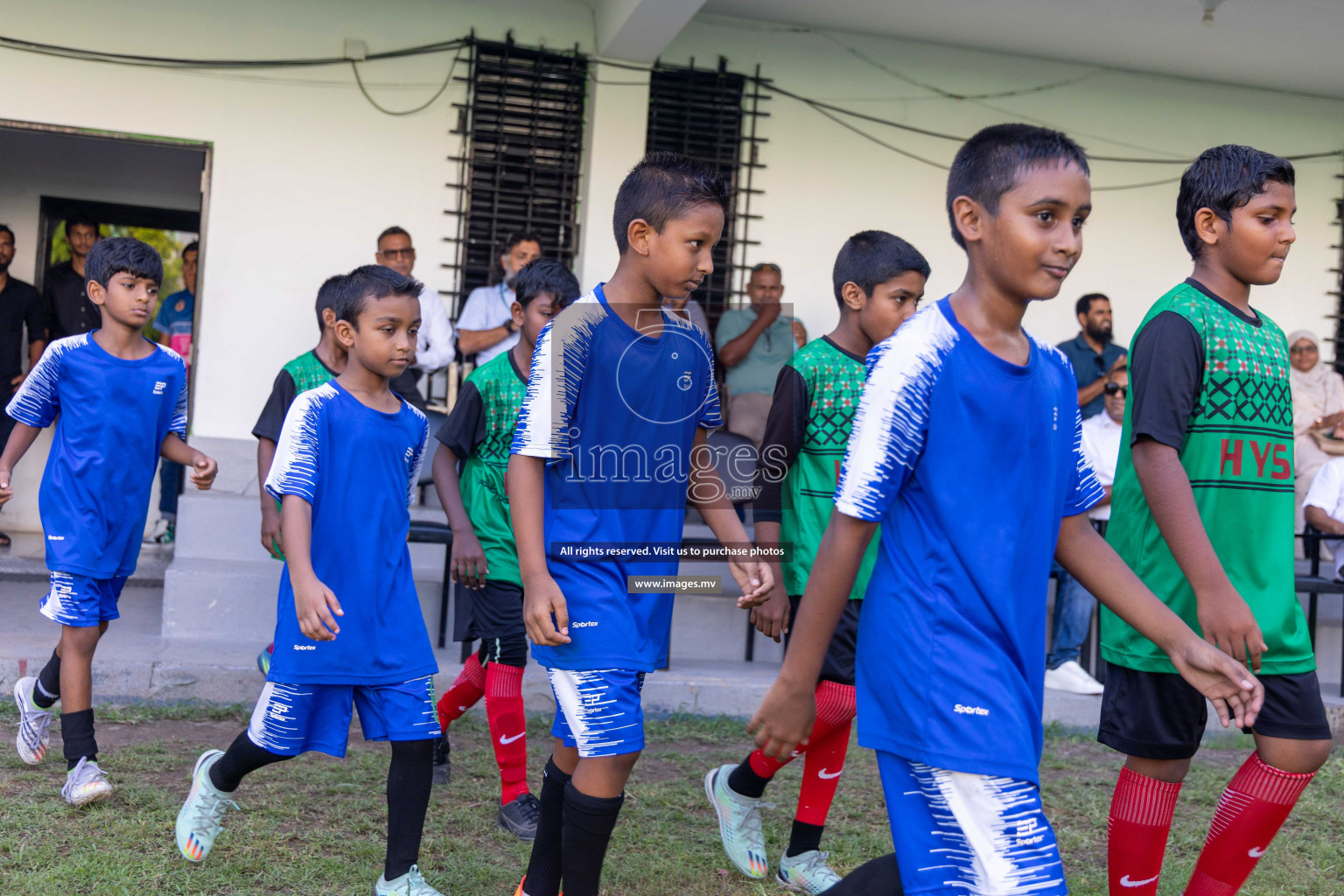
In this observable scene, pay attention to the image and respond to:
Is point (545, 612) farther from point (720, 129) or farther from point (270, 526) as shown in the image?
point (720, 129)

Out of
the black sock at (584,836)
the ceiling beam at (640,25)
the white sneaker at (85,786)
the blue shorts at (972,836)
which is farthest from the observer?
the ceiling beam at (640,25)

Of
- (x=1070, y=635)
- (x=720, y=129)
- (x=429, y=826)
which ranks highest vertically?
(x=720, y=129)

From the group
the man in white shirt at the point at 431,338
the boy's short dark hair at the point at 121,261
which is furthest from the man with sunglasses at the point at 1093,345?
the boy's short dark hair at the point at 121,261

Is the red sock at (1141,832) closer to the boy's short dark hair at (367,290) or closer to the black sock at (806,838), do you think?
the black sock at (806,838)

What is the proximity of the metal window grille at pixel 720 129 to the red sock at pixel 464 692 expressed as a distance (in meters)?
4.26

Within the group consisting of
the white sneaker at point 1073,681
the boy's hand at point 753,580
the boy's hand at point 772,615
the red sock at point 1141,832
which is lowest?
Result: the white sneaker at point 1073,681

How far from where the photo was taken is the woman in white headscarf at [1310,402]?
812cm

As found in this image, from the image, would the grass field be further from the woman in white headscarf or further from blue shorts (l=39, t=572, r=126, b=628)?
the woman in white headscarf

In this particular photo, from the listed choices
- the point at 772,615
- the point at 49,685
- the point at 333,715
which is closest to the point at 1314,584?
the point at 772,615

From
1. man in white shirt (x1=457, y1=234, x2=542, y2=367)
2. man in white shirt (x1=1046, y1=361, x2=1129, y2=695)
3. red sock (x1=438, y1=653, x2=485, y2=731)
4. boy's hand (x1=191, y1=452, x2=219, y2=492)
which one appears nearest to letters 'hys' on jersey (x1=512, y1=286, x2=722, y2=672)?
red sock (x1=438, y1=653, x2=485, y2=731)

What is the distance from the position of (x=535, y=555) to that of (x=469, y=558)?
4.76 ft

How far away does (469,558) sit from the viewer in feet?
12.7

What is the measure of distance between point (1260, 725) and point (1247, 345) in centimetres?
88

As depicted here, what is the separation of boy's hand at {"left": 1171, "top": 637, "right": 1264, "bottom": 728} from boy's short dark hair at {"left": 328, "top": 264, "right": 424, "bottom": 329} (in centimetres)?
224
